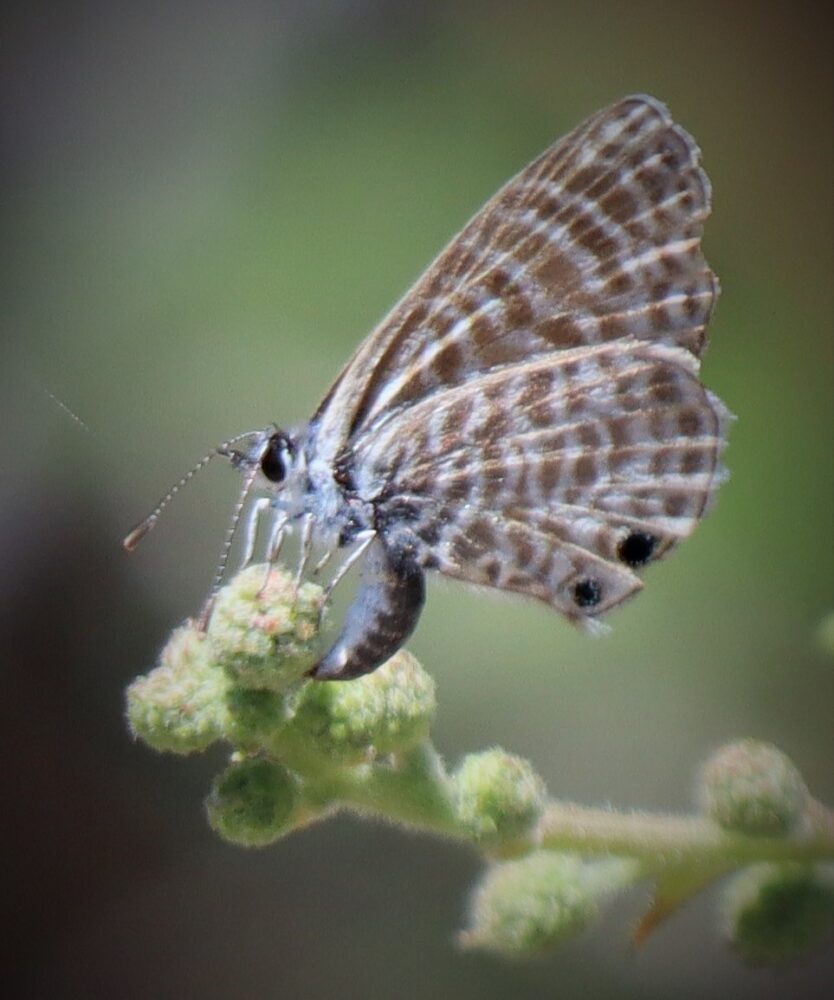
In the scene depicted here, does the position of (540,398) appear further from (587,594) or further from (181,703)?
(181,703)

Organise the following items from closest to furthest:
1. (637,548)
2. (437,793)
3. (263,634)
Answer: (263,634), (437,793), (637,548)

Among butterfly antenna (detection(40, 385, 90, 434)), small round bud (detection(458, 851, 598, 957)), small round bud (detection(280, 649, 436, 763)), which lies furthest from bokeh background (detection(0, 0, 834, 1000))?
small round bud (detection(280, 649, 436, 763))

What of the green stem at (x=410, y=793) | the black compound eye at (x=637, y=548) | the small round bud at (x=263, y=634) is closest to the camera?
the small round bud at (x=263, y=634)

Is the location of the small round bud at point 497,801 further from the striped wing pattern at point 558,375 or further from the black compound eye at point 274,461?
the black compound eye at point 274,461

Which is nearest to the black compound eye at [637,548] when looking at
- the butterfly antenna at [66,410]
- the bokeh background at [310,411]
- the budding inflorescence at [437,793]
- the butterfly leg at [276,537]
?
the budding inflorescence at [437,793]

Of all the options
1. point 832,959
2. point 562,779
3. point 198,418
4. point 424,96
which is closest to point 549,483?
point 832,959

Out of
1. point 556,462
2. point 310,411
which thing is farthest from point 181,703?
point 310,411

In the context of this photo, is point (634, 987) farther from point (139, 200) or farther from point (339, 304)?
point (139, 200)
